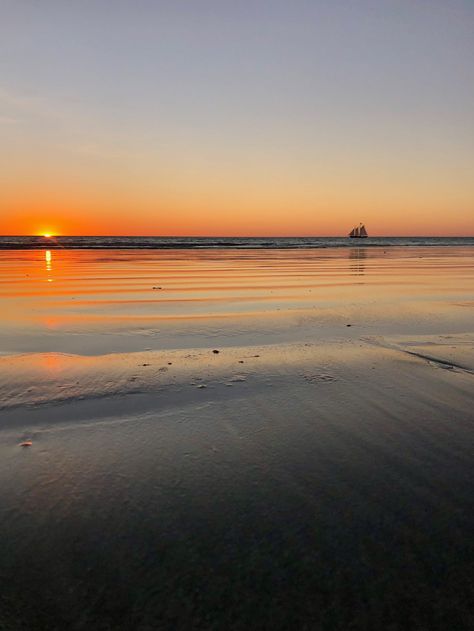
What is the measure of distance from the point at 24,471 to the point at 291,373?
288cm

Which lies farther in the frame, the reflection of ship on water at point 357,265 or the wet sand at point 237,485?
the reflection of ship on water at point 357,265

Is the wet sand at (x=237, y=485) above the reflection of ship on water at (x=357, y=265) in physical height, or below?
below

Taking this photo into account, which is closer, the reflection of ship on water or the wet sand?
the wet sand

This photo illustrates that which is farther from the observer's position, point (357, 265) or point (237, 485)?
point (357, 265)

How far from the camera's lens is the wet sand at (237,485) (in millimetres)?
1839

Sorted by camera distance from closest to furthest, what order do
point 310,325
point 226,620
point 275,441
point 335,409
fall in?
point 226,620 < point 275,441 < point 335,409 < point 310,325

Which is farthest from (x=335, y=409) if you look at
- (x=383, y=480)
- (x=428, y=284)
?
(x=428, y=284)

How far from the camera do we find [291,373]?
16.1 feet

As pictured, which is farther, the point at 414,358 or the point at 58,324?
the point at 58,324

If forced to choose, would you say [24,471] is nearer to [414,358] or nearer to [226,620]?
[226,620]

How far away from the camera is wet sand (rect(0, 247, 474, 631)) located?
1.84m

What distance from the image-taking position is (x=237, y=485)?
2689mm

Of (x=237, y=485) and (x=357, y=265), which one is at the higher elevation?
(x=357, y=265)

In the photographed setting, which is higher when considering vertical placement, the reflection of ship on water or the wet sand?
the reflection of ship on water
